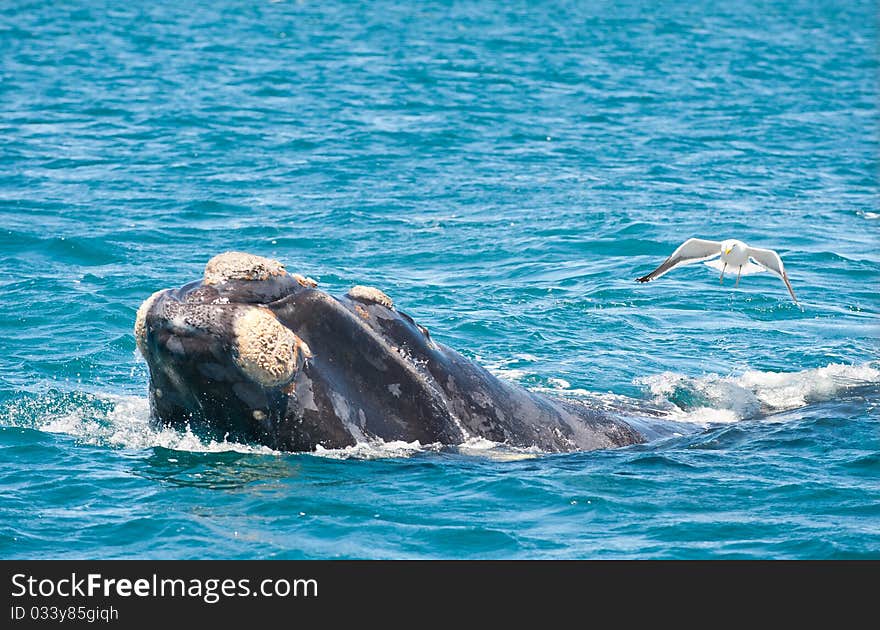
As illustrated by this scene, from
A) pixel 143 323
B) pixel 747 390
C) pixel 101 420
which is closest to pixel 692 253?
pixel 747 390

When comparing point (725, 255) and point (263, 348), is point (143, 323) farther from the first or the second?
point (725, 255)

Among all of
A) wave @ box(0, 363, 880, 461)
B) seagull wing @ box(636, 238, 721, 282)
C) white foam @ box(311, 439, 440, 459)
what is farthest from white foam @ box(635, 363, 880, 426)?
white foam @ box(311, 439, 440, 459)

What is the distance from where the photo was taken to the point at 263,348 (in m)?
9.06

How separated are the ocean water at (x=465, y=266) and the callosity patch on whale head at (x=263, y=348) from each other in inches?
32.7

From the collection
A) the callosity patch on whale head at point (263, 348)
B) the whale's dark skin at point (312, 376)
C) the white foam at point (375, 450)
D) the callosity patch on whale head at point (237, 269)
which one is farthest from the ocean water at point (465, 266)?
the callosity patch on whale head at point (237, 269)

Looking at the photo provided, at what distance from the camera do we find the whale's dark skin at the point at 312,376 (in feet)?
30.0

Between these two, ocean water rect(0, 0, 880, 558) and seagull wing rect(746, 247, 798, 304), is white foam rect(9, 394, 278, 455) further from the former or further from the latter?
seagull wing rect(746, 247, 798, 304)

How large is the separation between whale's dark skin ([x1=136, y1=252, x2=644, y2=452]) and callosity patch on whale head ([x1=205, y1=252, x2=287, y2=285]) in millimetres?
40

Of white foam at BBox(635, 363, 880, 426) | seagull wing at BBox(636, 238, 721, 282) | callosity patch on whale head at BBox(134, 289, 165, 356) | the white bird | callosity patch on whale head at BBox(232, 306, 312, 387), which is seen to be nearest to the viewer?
callosity patch on whale head at BBox(232, 306, 312, 387)

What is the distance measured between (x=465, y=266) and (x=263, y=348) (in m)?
11.5

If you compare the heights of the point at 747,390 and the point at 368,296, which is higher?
the point at 368,296

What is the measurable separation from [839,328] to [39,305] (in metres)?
10.3

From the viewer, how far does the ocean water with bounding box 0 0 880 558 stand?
997 cm
